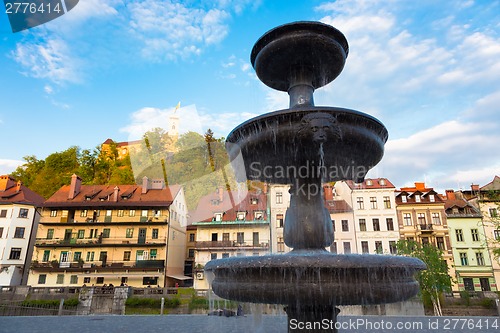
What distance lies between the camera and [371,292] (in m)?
3.22

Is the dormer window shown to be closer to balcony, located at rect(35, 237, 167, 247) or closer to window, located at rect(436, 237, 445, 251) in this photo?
balcony, located at rect(35, 237, 167, 247)

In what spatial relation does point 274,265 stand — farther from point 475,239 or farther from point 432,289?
point 475,239

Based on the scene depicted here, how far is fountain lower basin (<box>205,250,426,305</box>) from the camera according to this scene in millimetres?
3135

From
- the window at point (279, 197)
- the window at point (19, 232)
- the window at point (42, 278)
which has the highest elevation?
the window at point (279, 197)

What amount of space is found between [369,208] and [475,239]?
37.2 feet

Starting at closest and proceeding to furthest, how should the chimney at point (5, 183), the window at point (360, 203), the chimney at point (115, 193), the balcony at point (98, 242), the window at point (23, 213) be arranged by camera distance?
the window at point (360, 203), the balcony at point (98, 242), the chimney at point (115, 193), the window at point (23, 213), the chimney at point (5, 183)

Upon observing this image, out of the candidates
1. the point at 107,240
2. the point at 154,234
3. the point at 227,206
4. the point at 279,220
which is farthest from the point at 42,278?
the point at 279,220

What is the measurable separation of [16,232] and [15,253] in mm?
2331

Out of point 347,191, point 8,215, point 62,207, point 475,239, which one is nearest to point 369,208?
point 347,191

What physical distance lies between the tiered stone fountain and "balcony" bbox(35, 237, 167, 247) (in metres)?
30.8

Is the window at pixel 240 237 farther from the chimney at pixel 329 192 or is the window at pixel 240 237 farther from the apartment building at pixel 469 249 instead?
the apartment building at pixel 469 249

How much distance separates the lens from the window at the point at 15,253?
3400 centimetres

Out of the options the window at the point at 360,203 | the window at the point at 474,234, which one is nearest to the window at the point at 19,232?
the window at the point at 360,203

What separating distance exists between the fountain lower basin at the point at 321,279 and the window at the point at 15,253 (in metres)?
41.0
